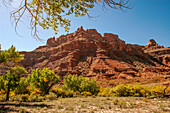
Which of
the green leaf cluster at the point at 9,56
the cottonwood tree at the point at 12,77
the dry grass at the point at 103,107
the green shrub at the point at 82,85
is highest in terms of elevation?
the green leaf cluster at the point at 9,56

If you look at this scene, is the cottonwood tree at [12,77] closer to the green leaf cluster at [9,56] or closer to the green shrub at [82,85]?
the green leaf cluster at [9,56]

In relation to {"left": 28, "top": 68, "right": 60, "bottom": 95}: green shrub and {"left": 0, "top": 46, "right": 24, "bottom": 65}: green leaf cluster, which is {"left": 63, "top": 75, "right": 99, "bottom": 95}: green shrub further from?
{"left": 0, "top": 46, "right": 24, "bottom": 65}: green leaf cluster

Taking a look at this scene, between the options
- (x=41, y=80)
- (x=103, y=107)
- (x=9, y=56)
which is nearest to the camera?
(x=103, y=107)

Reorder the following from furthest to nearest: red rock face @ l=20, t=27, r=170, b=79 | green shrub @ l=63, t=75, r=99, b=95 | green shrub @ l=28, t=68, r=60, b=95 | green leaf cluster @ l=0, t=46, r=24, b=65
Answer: red rock face @ l=20, t=27, r=170, b=79 → green shrub @ l=63, t=75, r=99, b=95 → green shrub @ l=28, t=68, r=60, b=95 → green leaf cluster @ l=0, t=46, r=24, b=65

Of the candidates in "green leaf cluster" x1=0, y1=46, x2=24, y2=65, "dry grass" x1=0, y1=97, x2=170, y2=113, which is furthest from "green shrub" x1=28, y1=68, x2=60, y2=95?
"dry grass" x1=0, y1=97, x2=170, y2=113

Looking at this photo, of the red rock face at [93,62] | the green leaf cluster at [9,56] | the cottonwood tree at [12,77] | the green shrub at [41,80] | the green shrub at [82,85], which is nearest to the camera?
the green leaf cluster at [9,56]

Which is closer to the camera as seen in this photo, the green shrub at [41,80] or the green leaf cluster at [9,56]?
the green leaf cluster at [9,56]

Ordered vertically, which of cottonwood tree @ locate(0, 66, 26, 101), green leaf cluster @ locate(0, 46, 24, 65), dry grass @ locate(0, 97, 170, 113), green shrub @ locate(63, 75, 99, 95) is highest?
green leaf cluster @ locate(0, 46, 24, 65)

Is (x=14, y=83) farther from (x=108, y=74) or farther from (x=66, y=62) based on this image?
(x=66, y=62)

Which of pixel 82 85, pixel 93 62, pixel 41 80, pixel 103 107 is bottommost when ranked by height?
pixel 82 85

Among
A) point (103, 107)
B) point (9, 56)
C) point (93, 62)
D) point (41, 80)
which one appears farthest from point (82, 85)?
point (93, 62)

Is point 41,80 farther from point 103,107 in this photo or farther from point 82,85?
point 103,107

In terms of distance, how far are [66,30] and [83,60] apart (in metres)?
62.2

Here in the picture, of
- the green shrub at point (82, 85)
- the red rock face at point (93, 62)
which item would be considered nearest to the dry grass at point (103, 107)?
the green shrub at point (82, 85)
